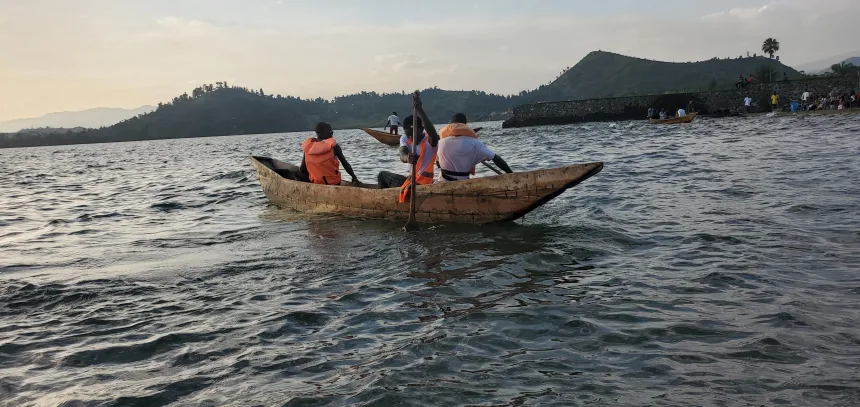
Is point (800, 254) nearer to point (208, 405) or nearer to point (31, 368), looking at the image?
point (208, 405)

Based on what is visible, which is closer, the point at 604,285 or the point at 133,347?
the point at 133,347

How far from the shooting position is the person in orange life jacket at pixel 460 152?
868 cm

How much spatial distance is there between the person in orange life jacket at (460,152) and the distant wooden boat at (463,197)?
0.35 m

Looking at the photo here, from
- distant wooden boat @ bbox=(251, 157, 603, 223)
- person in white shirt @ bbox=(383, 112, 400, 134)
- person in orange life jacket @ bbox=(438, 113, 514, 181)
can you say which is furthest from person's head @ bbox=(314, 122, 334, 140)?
person in white shirt @ bbox=(383, 112, 400, 134)

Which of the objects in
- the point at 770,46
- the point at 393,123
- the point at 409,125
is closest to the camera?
the point at 409,125

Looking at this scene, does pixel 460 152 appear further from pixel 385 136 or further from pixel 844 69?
pixel 844 69

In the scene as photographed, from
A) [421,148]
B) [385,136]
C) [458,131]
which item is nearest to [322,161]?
[421,148]

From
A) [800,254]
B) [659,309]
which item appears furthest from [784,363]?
[800,254]

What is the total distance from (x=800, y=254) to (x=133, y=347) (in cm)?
621

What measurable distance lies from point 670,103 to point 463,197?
171 ft

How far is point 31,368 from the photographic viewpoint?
13.6 ft

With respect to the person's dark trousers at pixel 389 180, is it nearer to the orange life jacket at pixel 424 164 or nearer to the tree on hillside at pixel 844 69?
the orange life jacket at pixel 424 164

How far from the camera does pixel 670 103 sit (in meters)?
55.2

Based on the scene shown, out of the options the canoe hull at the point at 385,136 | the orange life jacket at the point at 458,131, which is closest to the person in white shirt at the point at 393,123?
the canoe hull at the point at 385,136
